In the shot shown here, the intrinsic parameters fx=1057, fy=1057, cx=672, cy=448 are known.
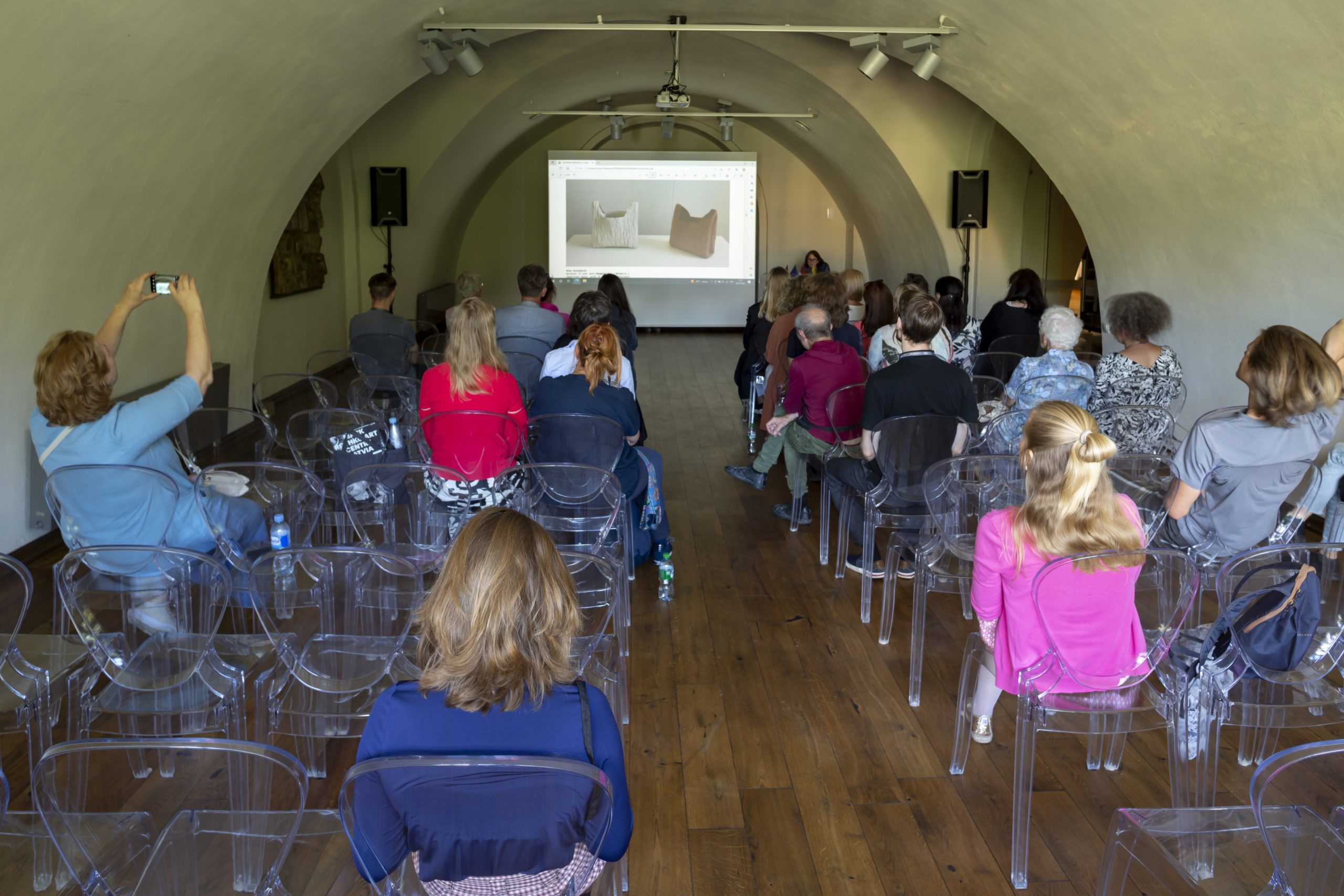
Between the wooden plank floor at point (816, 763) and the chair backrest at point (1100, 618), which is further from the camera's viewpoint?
the wooden plank floor at point (816, 763)

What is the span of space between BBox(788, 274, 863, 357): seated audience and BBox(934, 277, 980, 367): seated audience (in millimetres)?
690

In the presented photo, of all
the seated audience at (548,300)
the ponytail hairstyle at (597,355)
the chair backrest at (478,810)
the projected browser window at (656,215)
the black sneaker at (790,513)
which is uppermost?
the projected browser window at (656,215)

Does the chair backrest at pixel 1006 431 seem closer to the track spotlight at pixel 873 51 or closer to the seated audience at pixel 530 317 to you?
the seated audience at pixel 530 317

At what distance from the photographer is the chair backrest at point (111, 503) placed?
3.13 m

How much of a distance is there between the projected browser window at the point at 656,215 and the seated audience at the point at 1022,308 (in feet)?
17.7

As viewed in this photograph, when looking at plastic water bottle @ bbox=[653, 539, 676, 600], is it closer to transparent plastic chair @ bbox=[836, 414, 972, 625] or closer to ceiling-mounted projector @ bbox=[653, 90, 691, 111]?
transparent plastic chair @ bbox=[836, 414, 972, 625]

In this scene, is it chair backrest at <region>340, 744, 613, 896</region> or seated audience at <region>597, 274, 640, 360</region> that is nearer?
chair backrest at <region>340, 744, 613, 896</region>

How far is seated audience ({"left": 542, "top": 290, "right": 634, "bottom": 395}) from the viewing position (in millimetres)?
4689

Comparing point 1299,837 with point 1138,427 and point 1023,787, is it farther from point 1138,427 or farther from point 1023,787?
point 1138,427

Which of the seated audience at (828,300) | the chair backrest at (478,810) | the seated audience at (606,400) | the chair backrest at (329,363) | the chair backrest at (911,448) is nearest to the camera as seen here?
the chair backrest at (478,810)

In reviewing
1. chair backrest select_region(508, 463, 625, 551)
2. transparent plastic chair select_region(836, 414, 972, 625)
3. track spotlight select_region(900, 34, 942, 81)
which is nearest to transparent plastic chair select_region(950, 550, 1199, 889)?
transparent plastic chair select_region(836, 414, 972, 625)

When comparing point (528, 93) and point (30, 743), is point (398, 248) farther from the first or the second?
point (30, 743)

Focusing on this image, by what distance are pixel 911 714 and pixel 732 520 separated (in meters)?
2.35

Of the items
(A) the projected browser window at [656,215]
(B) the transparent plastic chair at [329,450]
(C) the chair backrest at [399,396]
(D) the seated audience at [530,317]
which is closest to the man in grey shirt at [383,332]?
(D) the seated audience at [530,317]
